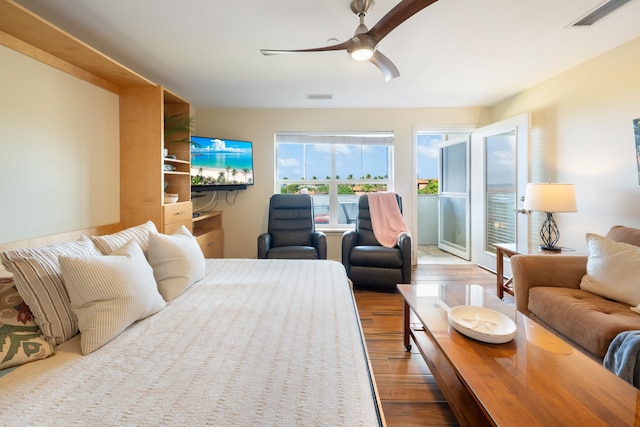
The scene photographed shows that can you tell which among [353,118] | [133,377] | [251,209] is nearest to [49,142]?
[133,377]

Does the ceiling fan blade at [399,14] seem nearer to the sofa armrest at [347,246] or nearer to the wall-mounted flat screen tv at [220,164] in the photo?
the sofa armrest at [347,246]

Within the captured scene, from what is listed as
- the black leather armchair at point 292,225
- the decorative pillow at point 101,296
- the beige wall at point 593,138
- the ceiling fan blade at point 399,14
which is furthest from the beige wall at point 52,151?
the beige wall at point 593,138

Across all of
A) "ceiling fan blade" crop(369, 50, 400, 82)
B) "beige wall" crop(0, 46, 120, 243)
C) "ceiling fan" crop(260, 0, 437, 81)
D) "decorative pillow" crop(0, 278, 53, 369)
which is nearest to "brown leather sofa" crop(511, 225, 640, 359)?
"ceiling fan blade" crop(369, 50, 400, 82)

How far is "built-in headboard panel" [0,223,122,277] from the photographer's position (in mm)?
1650

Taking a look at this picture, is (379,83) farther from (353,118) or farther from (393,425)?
(393,425)

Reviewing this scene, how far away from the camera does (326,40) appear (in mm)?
2182

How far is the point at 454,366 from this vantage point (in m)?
1.15

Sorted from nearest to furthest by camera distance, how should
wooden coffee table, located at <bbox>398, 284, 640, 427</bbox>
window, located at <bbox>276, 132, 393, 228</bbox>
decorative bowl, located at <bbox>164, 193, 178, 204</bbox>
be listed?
wooden coffee table, located at <bbox>398, 284, 640, 427</bbox>, decorative bowl, located at <bbox>164, 193, 178, 204</bbox>, window, located at <bbox>276, 132, 393, 228</bbox>

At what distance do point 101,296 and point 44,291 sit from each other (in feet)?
0.65

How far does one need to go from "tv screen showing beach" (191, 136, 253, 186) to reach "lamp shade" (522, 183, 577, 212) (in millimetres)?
3337

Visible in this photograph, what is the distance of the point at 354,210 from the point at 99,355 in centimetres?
371

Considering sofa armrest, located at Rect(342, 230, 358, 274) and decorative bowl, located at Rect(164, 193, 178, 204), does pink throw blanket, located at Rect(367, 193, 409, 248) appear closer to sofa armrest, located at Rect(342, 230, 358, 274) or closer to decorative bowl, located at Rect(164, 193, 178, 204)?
sofa armrest, located at Rect(342, 230, 358, 274)

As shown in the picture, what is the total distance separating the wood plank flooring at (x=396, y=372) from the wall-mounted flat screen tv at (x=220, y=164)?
2.23 meters

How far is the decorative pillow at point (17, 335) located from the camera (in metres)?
0.91
